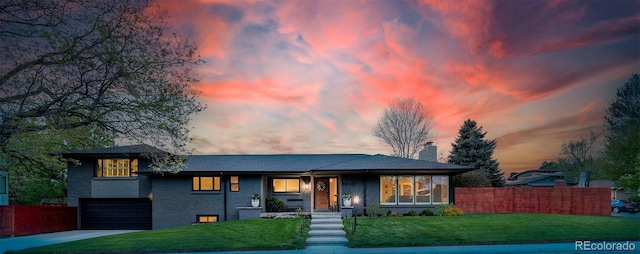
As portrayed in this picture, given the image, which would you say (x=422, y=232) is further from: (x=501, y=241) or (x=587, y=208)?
(x=587, y=208)

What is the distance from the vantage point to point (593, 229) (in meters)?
16.2

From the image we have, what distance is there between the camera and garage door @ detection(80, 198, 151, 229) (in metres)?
25.6

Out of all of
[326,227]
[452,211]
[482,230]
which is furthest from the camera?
[452,211]

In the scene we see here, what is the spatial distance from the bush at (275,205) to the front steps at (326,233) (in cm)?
372

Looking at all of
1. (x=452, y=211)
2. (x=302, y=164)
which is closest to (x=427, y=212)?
(x=452, y=211)

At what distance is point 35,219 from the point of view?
2238cm

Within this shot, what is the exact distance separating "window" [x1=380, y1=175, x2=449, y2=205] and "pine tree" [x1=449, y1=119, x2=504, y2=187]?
43.7ft

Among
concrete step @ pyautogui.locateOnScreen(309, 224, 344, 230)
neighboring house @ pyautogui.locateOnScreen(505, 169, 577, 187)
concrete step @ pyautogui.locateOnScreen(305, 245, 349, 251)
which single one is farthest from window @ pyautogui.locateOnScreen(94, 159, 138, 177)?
neighboring house @ pyautogui.locateOnScreen(505, 169, 577, 187)

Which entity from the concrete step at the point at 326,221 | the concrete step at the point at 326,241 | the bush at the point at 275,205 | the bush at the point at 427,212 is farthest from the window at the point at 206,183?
the bush at the point at 427,212

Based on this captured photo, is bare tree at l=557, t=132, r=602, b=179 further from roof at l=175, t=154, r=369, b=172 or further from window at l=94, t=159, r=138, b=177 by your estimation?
window at l=94, t=159, r=138, b=177

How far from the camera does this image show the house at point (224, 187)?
76.5 ft

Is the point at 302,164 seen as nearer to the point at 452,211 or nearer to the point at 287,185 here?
the point at 287,185

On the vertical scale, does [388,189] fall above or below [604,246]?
above

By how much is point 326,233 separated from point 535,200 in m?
14.3
